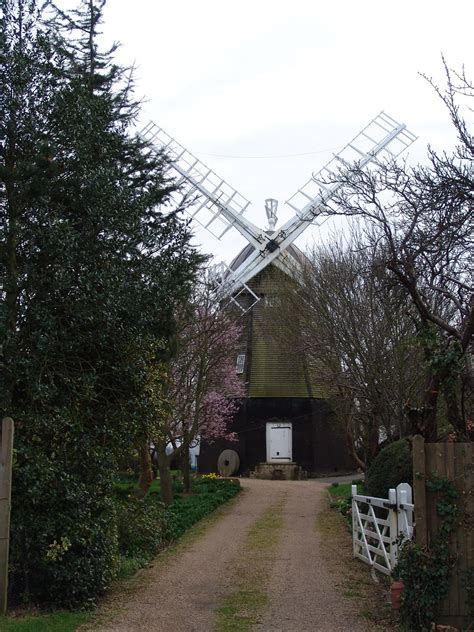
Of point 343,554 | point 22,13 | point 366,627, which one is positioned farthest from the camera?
point 343,554

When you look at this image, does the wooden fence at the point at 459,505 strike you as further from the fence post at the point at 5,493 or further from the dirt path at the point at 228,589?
the fence post at the point at 5,493

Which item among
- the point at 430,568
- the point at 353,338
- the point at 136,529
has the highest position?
the point at 353,338

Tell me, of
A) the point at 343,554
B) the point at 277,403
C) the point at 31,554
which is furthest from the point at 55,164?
the point at 277,403

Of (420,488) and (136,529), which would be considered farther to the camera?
(136,529)

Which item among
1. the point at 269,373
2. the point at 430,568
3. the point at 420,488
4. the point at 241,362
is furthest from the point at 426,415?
the point at 241,362

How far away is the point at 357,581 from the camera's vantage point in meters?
11.1

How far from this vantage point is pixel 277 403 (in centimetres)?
3716

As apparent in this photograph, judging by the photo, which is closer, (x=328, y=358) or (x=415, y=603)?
(x=415, y=603)

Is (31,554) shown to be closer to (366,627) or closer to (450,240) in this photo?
(366,627)

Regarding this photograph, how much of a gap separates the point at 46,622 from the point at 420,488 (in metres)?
4.11

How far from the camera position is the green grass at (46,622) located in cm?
766

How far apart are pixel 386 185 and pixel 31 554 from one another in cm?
630

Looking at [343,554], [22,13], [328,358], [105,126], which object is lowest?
[343,554]

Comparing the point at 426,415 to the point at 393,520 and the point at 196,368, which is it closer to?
the point at 393,520
